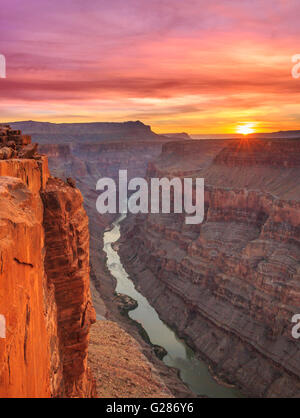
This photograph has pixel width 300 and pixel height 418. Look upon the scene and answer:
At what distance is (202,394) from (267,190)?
89.9 ft

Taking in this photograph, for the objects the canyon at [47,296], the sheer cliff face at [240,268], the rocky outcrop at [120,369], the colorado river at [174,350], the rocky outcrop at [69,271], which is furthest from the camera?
the sheer cliff face at [240,268]

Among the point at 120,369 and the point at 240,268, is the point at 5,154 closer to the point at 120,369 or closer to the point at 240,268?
the point at 120,369

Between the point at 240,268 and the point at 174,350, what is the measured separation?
12.1 metres

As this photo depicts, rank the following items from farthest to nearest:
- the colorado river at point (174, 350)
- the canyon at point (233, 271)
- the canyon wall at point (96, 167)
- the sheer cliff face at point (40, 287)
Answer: the canyon wall at point (96, 167)
the canyon at point (233, 271)
the colorado river at point (174, 350)
the sheer cliff face at point (40, 287)

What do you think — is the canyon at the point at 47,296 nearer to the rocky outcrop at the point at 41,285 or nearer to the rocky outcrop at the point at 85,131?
the rocky outcrop at the point at 41,285

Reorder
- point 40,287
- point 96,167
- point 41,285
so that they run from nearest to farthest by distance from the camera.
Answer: point 40,287 < point 41,285 < point 96,167

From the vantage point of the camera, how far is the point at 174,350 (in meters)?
40.0

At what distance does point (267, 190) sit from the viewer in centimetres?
4891

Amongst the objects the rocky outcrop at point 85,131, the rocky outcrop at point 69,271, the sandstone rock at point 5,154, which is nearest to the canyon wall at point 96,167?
the rocky outcrop at point 85,131

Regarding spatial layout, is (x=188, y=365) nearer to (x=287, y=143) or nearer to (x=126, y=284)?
(x=126, y=284)

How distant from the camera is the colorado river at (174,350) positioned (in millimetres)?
33531

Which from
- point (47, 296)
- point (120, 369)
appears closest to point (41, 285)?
point (47, 296)
